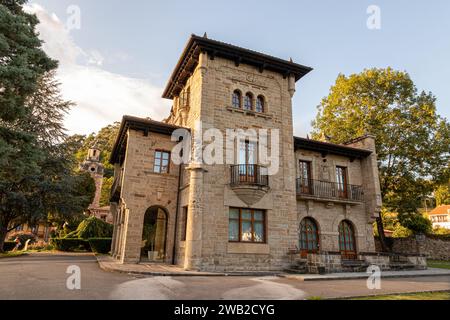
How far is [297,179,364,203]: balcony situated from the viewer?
1695 cm

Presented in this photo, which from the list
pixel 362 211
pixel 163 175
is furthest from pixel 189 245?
pixel 362 211

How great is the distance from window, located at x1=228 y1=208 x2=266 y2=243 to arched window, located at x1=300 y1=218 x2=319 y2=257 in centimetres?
330

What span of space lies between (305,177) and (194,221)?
314 inches

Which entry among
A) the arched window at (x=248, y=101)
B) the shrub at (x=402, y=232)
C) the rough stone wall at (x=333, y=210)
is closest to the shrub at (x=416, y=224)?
the shrub at (x=402, y=232)

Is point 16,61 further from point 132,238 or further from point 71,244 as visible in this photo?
point 71,244

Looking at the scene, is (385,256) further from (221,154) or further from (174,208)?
(174,208)

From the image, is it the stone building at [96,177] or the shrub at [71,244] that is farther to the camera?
the stone building at [96,177]

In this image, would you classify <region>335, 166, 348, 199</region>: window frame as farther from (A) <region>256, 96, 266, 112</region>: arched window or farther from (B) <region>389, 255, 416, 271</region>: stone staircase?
(A) <region>256, 96, 266, 112</region>: arched window

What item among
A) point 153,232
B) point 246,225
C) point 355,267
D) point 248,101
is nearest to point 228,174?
point 246,225

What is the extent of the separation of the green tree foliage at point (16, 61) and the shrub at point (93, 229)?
19648 mm

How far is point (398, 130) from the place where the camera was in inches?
900

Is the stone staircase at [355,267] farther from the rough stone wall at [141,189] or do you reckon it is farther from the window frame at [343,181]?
the rough stone wall at [141,189]

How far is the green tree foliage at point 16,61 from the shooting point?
932 cm

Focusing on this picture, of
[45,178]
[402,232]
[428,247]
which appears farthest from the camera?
[402,232]
